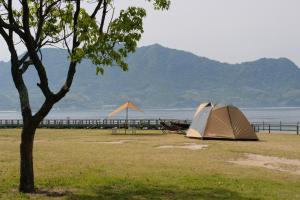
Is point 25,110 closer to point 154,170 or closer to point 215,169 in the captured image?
point 154,170

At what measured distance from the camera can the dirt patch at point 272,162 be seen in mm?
18031

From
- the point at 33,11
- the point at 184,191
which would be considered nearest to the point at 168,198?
the point at 184,191

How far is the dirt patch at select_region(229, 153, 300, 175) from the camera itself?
1803 cm

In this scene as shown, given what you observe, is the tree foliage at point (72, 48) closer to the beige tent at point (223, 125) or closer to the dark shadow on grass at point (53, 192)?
the dark shadow on grass at point (53, 192)

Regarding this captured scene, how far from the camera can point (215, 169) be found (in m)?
17.6

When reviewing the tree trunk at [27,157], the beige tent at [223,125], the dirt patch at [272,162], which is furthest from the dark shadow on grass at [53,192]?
the beige tent at [223,125]

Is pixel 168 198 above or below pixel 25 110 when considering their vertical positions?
below

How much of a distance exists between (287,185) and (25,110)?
8300mm

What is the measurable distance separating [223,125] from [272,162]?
44.8 ft

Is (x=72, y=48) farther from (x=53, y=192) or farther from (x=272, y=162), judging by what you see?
(x=272, y=162)

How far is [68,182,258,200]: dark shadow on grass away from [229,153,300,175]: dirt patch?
5295 mm

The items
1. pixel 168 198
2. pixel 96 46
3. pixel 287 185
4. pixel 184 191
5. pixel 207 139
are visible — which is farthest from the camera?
pixel 207 139

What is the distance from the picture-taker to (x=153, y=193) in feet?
42.0

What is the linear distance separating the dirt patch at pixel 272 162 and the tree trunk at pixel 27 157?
383 inches
